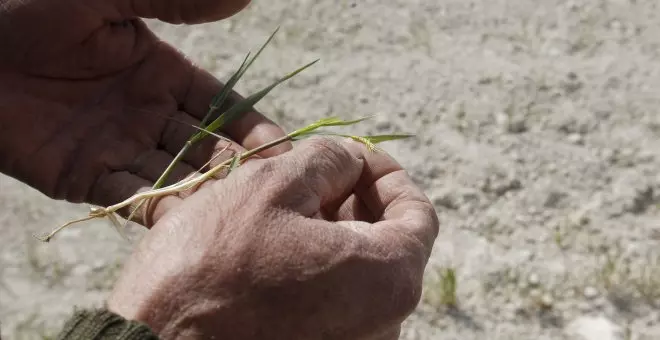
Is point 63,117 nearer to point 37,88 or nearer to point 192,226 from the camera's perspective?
point 37,88

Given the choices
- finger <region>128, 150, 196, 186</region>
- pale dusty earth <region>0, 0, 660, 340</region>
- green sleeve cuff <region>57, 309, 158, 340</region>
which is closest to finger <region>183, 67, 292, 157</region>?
finger <region>128, 150, 196, 186</region>

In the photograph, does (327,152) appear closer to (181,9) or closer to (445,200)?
(181,9)

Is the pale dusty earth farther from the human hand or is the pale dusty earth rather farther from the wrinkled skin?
the human hand

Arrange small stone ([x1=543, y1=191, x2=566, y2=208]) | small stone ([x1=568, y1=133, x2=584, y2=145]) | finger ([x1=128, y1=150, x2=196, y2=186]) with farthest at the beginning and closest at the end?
small stone ([x1=568, y1=133, x2=584, y2=145])
small stone ([x1=543, y1=191, x2=566, y2=208])
finger ([x1=128, y1=150, x2=196, y2=186])

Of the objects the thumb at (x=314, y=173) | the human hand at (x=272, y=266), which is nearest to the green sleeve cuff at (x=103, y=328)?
the human hand at (x=272, y=266)

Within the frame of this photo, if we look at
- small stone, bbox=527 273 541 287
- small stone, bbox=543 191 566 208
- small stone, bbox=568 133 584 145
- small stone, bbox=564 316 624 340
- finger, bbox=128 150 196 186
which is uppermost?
finger, bbox=128 150 196 186

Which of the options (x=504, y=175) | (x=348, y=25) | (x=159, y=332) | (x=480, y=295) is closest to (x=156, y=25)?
(x=348, y=25)

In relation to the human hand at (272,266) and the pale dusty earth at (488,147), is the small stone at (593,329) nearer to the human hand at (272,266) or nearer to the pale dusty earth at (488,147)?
the pale dusty earth at (488,147)
